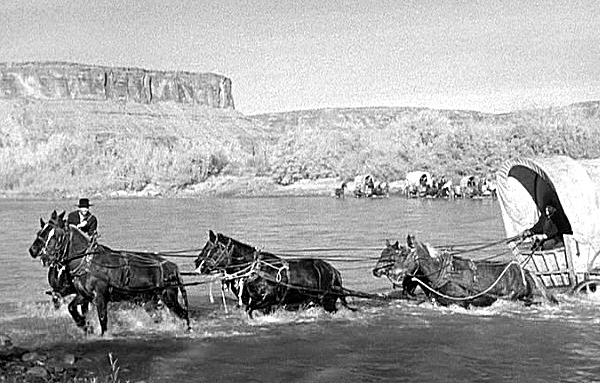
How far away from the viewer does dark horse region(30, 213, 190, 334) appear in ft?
45.2

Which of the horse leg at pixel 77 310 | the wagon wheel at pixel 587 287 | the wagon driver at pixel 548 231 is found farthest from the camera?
the wagon driver at pixel 548 231

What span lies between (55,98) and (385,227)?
15993 cm

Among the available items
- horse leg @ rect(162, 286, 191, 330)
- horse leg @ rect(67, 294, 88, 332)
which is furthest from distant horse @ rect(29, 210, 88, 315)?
horse leg @ rect(162, 286, 191, 330)

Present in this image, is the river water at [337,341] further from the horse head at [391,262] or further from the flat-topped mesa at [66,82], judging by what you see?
the flat-topped mesa at [66,82]

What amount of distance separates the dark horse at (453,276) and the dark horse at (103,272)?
3.67m

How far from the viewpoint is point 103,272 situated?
14.0 meters

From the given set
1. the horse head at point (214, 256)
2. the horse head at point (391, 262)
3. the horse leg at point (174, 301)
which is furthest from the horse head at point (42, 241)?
the horse head at point (391, 262)

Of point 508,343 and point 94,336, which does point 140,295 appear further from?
point 508,343

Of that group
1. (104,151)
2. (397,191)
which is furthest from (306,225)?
(104,151)

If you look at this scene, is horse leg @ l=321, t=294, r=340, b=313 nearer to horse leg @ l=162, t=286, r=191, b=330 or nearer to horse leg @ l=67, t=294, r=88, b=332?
horse leg @ l=162, t=286, r=191, b=330

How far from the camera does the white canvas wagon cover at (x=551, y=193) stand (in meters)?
16.2

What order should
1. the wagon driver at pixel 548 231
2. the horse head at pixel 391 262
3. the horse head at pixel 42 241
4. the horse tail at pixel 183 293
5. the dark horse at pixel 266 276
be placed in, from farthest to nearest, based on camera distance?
the wagon driver at pixel 548 231 < the horse head at pixel 391 262 < the dark horse at pixel 266 276 < the horse tail at pixel 183 293 < the horse head at pixel 42 241

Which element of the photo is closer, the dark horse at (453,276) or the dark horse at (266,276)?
the dark horse at (266,276)

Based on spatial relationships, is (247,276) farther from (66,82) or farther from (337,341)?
(66,82)
